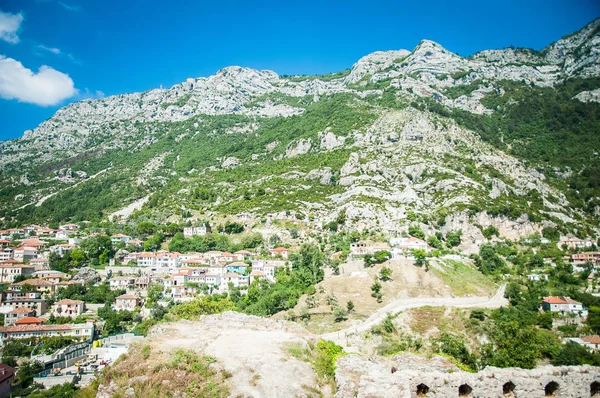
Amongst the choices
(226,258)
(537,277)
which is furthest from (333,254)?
(537,277)

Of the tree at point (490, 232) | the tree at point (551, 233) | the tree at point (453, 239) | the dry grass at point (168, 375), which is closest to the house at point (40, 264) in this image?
the dry grass at point (168, 375)

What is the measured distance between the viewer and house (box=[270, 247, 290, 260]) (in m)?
72.6

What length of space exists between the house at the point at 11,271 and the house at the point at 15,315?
13812 mm

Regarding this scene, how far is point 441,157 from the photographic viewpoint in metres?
109

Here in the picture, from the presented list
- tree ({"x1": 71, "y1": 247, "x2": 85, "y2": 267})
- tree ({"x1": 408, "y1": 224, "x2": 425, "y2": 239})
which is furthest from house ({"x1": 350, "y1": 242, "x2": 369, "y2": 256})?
tree ({"x1": 71, "y1": 247, "x2": 85, "y2": 267})

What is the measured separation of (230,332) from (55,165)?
7212 inches

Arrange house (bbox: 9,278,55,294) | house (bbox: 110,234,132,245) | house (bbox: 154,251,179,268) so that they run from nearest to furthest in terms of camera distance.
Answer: house (bbox: 9,278,55,294), house (bbox: 154,251,179,268), house (bbox: 110,234,132,245)

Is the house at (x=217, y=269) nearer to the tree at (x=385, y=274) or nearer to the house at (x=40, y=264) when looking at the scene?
the tree at (x=385, y=274)

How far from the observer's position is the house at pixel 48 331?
4916cm

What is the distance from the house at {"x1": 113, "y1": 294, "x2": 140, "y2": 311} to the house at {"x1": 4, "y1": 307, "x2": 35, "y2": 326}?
10.7m

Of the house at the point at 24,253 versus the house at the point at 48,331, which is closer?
the house at the point at 48,331

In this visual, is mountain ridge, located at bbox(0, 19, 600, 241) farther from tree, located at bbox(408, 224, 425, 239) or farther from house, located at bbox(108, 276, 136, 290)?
house, located at bbox(108, 276, 136, 290)

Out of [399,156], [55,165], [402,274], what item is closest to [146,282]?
[402,274]

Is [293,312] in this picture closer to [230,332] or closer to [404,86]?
[230,332]
